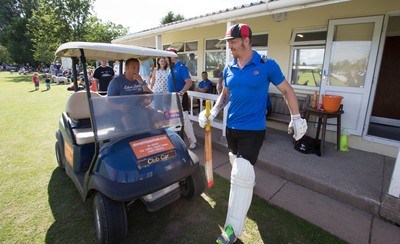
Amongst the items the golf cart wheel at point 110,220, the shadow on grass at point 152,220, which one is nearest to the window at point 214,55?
the shadow on grass at point 152,220

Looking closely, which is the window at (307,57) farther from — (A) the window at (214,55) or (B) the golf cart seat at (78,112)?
(B) the golf cart seat at (78,112)

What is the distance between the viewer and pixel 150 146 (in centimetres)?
210

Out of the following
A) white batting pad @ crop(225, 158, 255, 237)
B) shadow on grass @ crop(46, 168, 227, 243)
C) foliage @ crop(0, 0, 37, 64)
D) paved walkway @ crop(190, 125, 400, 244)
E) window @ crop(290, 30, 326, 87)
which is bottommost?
shadow on grass @ crop(46, 168, 227, 243)

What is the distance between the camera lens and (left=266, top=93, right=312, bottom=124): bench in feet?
15.3

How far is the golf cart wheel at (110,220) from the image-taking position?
1849 millimetres

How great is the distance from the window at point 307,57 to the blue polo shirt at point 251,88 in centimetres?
341

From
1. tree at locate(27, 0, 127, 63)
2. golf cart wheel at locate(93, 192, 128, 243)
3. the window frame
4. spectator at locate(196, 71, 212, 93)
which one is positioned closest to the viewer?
golf cart wheel at locate(93, 192, 128, 243)

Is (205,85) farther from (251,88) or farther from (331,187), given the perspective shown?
(251,88)

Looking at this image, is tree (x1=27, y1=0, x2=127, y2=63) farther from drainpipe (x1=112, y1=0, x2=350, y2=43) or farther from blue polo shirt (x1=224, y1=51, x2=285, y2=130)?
blue polo shirt (x1=224, y1=51, x2=285, y2=130)

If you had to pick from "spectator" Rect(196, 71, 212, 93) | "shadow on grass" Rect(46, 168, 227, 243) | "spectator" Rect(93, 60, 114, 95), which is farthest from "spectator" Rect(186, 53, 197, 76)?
"shadow on grass" Rect(46, 168, 227, 243)

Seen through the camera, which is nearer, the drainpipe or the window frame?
the drainpipe

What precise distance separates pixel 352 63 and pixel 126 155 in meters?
4.30

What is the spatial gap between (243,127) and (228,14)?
2.60 m

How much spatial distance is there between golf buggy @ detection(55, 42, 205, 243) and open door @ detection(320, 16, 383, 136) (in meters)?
3.35
